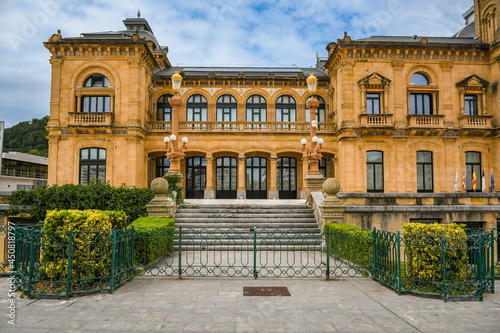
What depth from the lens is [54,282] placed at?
6684mm

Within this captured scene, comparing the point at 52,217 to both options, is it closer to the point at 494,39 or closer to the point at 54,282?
the point at 54,282

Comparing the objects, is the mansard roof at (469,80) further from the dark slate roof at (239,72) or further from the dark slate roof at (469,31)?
the dark slate roof at (239,72)

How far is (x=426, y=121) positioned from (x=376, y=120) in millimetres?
3629

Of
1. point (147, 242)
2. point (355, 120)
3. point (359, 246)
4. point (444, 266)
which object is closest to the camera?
point (444, 266)

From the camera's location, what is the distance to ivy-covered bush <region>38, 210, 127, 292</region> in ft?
22.4

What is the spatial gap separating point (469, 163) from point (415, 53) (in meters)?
8.97

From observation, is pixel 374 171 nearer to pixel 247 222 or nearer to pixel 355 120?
pixel 355 120

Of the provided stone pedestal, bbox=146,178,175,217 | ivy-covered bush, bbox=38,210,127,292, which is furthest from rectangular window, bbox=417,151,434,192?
ivy-covered bush, bbox=38,210,127,292

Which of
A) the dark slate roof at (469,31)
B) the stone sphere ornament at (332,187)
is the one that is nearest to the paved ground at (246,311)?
the stone sphere ornament at (332,187)

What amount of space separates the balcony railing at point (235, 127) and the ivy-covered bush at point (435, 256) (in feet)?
63.7

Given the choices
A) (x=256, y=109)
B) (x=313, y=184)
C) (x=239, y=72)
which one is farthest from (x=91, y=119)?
(x=313, y=184)

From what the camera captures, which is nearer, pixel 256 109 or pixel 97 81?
pixel 97 81

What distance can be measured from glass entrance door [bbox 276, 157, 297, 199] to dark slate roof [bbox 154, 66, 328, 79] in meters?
7.07

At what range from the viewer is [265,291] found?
7238 mm
